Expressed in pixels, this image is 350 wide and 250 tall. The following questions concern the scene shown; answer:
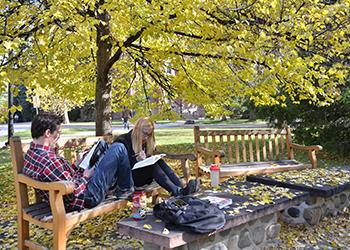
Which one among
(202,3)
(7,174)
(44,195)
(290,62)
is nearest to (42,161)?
(44,195)

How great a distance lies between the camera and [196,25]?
5137 mm

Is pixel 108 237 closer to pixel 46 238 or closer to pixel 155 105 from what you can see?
pixel 46 238

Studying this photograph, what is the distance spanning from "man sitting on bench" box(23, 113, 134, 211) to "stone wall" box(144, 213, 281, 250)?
78 centimetres

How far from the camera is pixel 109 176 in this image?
3.75m

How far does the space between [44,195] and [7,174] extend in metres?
5.54

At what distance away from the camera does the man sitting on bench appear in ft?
10.8

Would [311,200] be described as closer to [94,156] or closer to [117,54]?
[94,156]

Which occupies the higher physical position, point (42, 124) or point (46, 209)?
point (42, 124)

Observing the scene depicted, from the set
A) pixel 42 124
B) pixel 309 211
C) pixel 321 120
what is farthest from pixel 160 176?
pixel 321 120

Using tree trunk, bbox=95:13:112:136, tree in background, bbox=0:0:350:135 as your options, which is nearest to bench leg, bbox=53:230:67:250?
tree in background, bbox=0:0:350:135

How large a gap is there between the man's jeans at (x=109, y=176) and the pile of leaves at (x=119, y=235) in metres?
0.58

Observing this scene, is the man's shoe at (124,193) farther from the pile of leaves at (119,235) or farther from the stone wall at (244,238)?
the stone wall at (244,238)

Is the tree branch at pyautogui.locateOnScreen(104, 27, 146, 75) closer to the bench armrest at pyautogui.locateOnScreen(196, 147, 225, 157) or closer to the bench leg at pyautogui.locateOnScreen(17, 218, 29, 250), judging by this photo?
the bench armrest at pyautogui.locateOnScreen(196, 147, 225, 157)

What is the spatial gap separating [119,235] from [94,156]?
0.92 m
